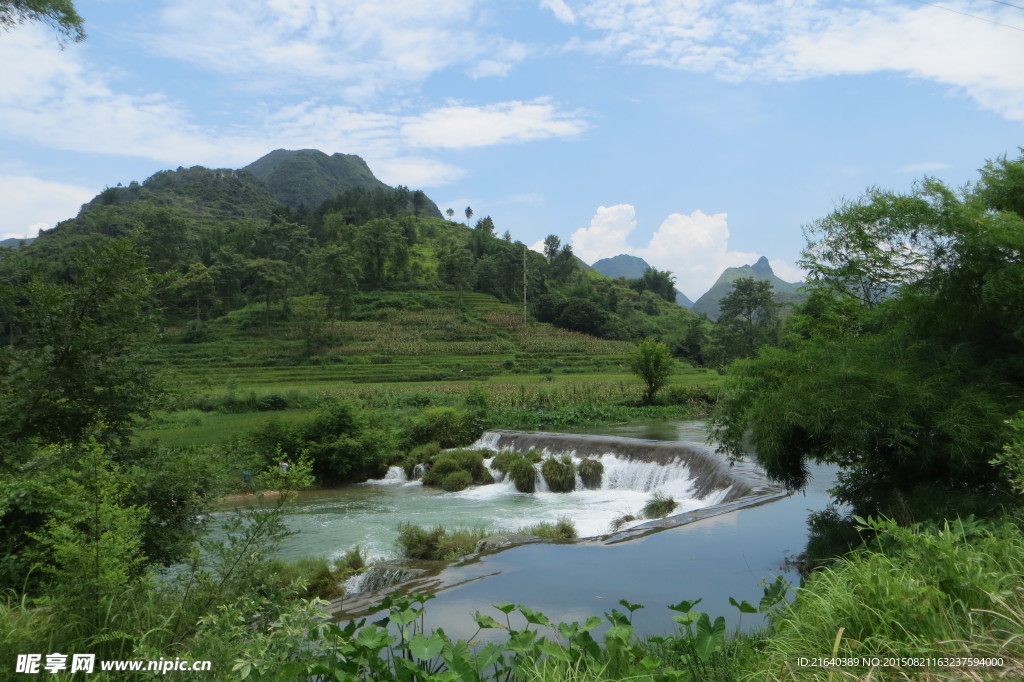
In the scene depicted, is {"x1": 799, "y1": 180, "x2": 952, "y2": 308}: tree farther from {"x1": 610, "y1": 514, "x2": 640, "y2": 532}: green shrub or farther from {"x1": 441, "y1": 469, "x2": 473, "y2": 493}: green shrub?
{"x1": 441, "y1": 469, "x2": 473, "y2": 493}: green shrub

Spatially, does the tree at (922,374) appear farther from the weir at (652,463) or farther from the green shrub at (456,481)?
the green shrub at (456,481)

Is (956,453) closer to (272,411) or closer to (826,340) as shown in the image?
(826,340)

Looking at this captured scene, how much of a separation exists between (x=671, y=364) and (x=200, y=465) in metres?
29.0

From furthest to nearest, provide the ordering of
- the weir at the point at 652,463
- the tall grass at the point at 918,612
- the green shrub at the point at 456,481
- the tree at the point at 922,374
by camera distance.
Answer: the green shrub at the point at 456,481, the weir at the point at 652,463, the tree at the point at 922,374, the tall grass at the point at 918,612

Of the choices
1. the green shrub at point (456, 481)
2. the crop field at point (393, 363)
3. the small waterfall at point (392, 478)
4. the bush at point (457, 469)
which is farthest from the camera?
the crop field at point (393, 363)

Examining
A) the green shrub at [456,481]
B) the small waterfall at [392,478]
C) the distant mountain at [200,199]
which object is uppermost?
the distant mountain at [200,199]

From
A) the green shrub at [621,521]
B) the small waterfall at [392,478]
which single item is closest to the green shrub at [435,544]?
the green shrub at [621,521]

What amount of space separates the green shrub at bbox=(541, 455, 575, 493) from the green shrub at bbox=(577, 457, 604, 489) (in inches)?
12.6

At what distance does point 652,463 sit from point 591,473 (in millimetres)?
1705

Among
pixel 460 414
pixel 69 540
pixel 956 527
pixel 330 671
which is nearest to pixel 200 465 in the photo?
pixel 69 540

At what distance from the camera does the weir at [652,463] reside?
14930mm

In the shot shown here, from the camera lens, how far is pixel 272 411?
28.6m

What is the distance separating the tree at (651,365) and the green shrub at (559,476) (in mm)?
16074

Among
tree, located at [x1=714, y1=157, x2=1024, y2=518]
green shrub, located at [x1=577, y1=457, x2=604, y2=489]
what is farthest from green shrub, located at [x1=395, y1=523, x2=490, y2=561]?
green shrub, located at [x1=577, y1=457, x2=604, y2=489]
